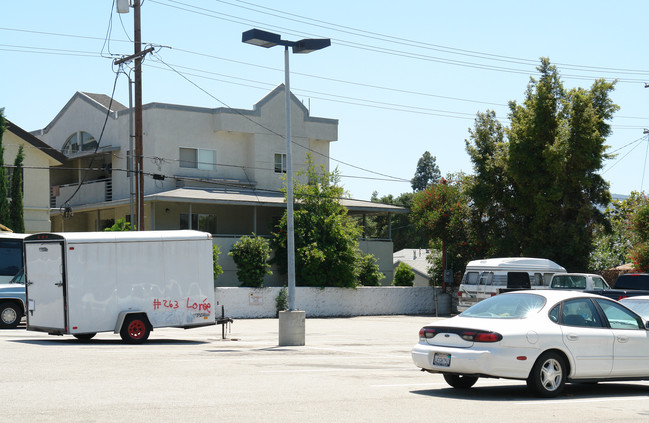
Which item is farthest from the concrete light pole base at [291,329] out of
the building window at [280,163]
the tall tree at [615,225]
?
the building window at [280,163]

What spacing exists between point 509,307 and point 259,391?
3620 millimetres

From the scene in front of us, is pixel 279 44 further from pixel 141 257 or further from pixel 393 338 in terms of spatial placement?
pixel 393 338

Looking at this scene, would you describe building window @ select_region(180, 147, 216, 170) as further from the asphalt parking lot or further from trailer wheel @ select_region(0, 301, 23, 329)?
the asphalt parking lot

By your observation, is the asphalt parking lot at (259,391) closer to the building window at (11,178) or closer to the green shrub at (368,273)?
the building window at (11,178)

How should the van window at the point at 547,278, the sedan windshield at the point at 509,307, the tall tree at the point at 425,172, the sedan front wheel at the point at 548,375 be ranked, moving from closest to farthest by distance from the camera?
the sedan front wheel at the point at 548,375 → the sedan windshield at the point at 509,307 → the van window at the point at 547,278 → the tall tree at the point at 425,172

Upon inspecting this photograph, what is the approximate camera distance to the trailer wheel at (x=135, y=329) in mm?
20062

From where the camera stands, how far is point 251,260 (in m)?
37.3

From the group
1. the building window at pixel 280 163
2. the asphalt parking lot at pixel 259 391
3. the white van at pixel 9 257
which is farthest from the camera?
the building window at pixel 280 163

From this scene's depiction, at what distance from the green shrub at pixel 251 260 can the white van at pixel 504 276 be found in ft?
31.6

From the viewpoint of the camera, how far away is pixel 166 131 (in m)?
42.9

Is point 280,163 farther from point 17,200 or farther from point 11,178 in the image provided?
point 17,200

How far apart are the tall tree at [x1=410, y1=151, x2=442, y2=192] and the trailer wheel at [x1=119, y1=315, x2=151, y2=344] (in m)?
84.8

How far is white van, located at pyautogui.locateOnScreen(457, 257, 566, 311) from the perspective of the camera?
30938mm

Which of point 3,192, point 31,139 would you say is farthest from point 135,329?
point 31,139
